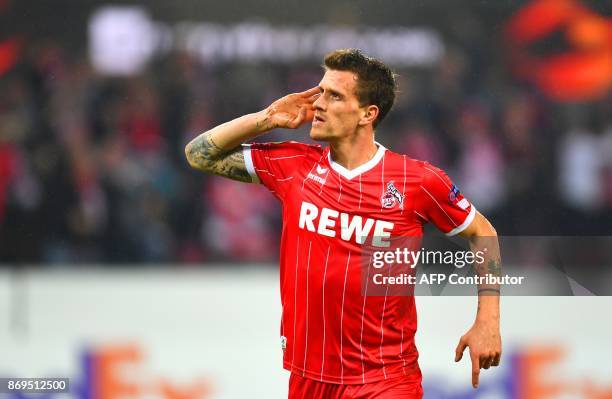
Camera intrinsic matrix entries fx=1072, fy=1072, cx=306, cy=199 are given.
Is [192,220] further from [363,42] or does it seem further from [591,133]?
[591,133]

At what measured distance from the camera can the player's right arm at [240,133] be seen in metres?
4.92

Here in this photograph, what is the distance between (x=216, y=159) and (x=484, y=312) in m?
1.43

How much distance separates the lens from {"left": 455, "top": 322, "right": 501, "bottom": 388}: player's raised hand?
4.61 meters

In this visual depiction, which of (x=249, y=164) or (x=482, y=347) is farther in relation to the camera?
(x=249, y=164)

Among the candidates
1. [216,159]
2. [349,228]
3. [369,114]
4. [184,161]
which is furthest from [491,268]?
[184,161]

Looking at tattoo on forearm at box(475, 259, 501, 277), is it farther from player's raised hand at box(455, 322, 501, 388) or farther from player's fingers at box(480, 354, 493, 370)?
player's fingers at box(480, 354, 493, 370)

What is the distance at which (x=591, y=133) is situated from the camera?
12.1m

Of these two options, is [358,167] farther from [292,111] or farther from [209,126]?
[209,126]

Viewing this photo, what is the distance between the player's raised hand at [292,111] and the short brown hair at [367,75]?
19 cm

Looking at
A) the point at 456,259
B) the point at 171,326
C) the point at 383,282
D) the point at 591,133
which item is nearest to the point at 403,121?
the point at 591,133

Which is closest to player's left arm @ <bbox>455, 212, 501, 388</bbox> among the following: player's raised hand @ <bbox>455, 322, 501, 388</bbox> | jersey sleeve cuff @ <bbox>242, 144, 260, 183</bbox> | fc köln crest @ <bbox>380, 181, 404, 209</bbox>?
player's raised hand @ <bbox>455, 322, 501, 388</bbox>

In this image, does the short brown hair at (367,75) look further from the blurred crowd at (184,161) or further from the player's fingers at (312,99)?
the blurred crowd at (184,161)

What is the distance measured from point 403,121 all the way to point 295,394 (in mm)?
7808

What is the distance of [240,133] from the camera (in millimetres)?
4961
